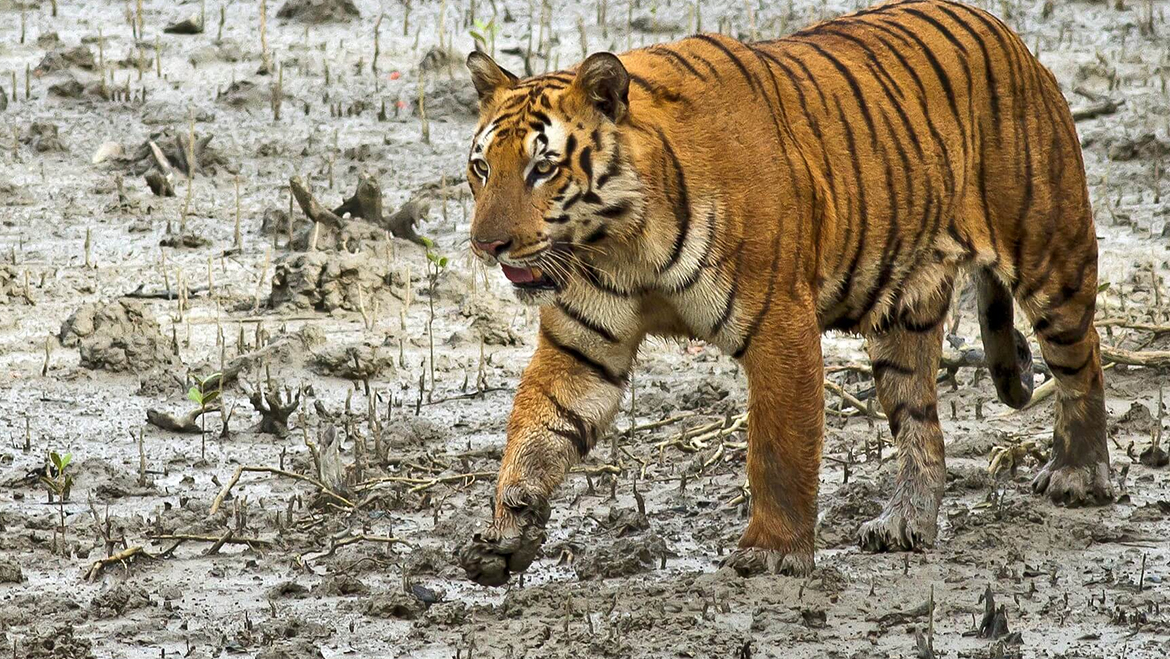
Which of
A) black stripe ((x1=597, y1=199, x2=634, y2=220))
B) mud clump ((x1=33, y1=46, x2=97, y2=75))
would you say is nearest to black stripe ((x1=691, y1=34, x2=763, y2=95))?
black stripe ((x1=597, y1=199, x2=634, y2=220))

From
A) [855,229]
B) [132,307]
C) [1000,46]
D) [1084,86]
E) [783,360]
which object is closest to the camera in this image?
[783,360]

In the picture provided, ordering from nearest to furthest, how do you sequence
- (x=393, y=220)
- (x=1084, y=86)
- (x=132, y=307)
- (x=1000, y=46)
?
(x=1000, y=46) < (x=132, y=307) < (x=393, y=220) < (x=1084, y=86)

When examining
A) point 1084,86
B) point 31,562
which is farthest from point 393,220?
point 1084,86

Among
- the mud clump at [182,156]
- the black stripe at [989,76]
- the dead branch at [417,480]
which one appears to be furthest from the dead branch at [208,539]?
the mud clump at [182,156]

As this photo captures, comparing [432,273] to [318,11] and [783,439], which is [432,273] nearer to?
[783,439]

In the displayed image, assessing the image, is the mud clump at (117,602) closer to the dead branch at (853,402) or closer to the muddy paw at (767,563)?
the muddy paw at (767,563)

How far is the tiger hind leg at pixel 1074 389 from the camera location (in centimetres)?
628

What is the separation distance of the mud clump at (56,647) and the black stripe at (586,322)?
64.4 inches

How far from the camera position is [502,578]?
5.14 meters

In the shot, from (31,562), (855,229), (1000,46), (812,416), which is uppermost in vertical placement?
(1000,46)

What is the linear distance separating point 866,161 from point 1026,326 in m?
2.99

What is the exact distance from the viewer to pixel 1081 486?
6297 millimetres

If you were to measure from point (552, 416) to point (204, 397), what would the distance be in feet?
6.70

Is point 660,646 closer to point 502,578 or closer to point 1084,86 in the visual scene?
point 502,578
